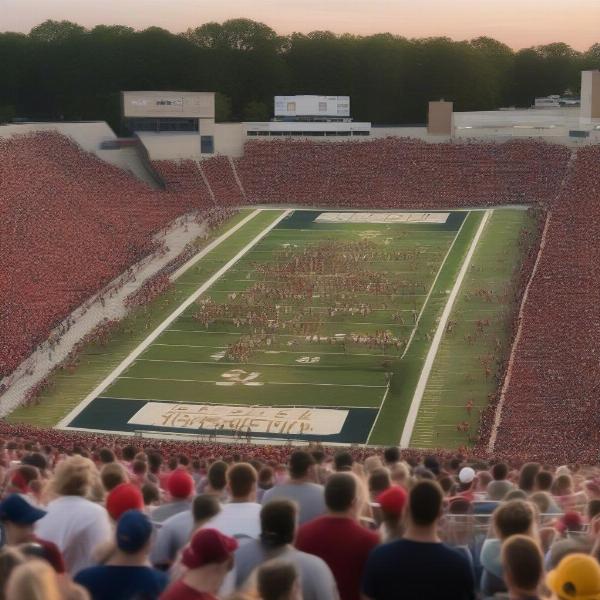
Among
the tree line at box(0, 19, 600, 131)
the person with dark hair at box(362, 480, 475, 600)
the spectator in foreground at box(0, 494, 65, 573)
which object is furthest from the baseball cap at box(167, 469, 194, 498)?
the tree line at box(0, 19, 600, 131)

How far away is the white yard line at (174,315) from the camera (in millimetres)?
32438

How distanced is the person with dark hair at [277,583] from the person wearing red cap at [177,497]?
3156mm

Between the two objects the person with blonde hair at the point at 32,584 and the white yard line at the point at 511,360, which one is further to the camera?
the white yard line at the point at 511,360

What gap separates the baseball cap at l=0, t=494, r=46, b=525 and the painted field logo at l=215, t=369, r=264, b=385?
1072 inches

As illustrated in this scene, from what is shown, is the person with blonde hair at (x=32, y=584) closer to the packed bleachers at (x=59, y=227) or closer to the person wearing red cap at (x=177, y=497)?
the person wearing red cap at (x=177, y=497)

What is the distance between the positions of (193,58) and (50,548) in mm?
84381

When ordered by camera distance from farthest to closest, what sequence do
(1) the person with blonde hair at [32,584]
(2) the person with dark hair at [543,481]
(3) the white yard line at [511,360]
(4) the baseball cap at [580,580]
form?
(3) the white yard line at [511,360] → (2) the person with dark hair at [543,481] → (4) the baseball cap at [580,580] → (1) the person with blonde hair at [32,584]

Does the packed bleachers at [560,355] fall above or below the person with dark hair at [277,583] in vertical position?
below

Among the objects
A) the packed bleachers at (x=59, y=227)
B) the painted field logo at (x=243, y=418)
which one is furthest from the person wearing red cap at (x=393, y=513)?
the packed bleachers at (x=59, y=227)

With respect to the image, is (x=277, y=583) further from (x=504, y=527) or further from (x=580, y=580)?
(x=504, y=527)

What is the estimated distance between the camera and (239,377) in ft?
113

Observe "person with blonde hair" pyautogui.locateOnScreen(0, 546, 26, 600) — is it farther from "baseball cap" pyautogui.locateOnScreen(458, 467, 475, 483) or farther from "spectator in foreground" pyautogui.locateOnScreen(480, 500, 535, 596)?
"baseball cap" pyautogui.locateOnScreen(458, 467, 475, 483)

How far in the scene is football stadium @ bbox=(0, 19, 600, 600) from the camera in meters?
6.02

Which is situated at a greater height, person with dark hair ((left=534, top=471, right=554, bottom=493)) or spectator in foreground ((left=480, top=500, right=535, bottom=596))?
spectator in foreground ((left=480, top=500, right=535, bottom=596))
